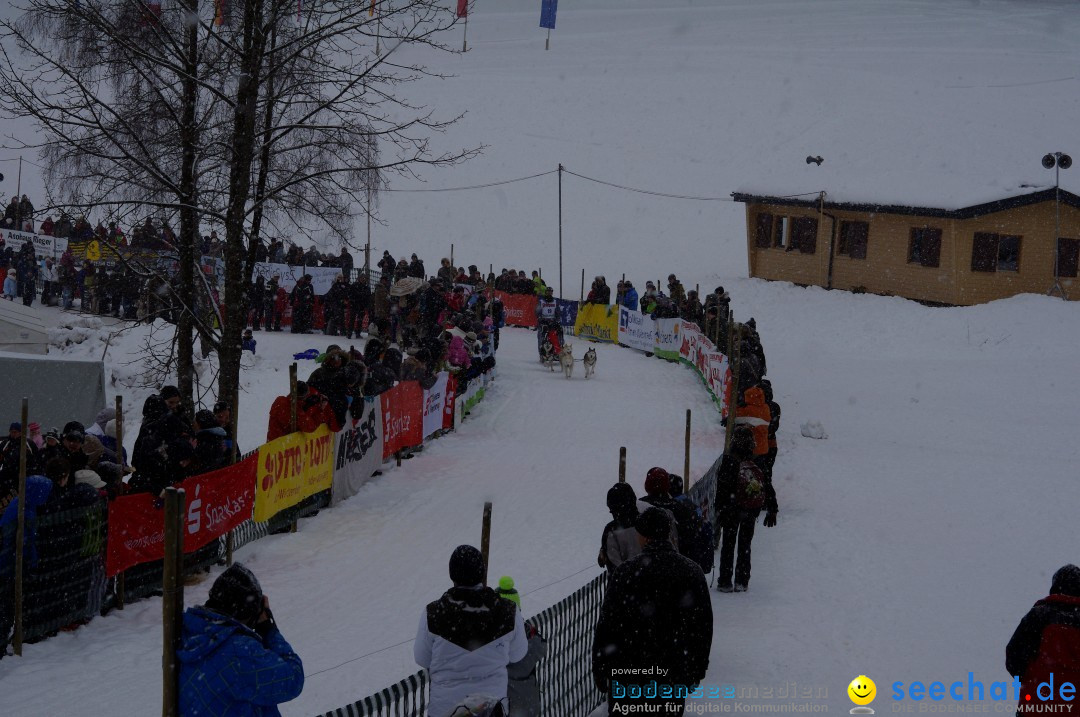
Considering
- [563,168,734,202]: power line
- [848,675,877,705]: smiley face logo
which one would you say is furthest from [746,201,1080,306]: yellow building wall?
[848,675,877,705]: smiley face logo

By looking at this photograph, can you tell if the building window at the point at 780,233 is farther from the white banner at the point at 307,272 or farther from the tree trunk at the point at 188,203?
the tree trunk at the point at 188,203

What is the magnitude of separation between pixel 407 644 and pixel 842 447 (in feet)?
38.0

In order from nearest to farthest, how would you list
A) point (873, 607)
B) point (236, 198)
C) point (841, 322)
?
point (873, 607) < point (236, 198) < point (841, 322)

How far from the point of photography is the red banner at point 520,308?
1310 inches

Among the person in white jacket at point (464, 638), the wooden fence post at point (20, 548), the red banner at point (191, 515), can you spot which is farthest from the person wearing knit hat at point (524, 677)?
the wooden fence post at point (20, 548)

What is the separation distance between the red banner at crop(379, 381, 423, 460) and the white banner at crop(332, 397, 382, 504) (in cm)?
26

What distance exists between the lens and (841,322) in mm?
31969

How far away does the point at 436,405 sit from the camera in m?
17.6

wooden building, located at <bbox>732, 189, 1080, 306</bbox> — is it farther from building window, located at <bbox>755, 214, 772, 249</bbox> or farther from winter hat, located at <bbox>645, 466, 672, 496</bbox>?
winter hat, located at <bbox>645, 466, 672, 496</bbox>

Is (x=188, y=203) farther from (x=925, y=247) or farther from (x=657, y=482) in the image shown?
(x=925, y=247)

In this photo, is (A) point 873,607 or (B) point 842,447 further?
(B) point 842,447

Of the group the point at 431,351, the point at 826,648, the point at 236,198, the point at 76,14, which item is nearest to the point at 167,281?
the point at 236,198

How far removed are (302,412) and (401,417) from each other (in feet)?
11.8

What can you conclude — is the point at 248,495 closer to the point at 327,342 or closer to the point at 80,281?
the point at 327,342
